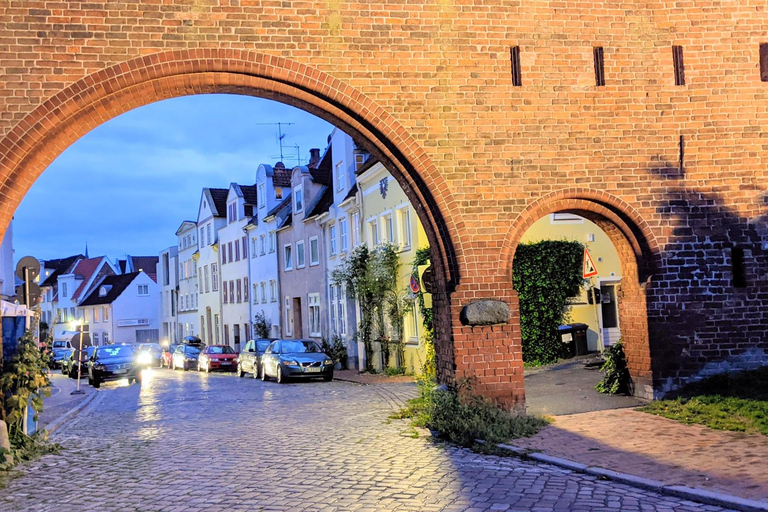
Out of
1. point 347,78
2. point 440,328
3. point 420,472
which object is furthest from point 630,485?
point 347,78

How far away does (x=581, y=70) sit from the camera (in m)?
12.7

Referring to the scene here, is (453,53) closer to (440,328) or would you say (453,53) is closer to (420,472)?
(440,328)

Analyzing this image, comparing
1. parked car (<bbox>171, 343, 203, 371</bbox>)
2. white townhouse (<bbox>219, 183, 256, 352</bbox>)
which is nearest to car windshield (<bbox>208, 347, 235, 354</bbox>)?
parked car (<bbox>171, 343, 203, 371</bbox>)

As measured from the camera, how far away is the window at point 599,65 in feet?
41.8

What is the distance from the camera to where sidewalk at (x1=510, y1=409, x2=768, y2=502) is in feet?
24.8

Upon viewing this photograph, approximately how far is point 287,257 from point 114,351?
12125 millimetres

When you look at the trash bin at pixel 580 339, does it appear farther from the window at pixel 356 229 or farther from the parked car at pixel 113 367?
the parked car at pixel 113 367

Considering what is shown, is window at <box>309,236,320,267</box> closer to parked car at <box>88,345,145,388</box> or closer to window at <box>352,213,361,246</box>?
window at <box>352,213,361,246</box>

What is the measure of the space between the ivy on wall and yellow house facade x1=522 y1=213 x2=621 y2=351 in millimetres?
358

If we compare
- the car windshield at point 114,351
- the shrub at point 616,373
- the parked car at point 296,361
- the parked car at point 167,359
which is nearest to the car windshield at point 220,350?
the car windshield at point 114,351

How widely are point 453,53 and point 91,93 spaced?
17.3 ft

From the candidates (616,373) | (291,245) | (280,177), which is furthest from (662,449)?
(280,177)

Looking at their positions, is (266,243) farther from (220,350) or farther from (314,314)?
(314,314)

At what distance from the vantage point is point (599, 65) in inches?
503
